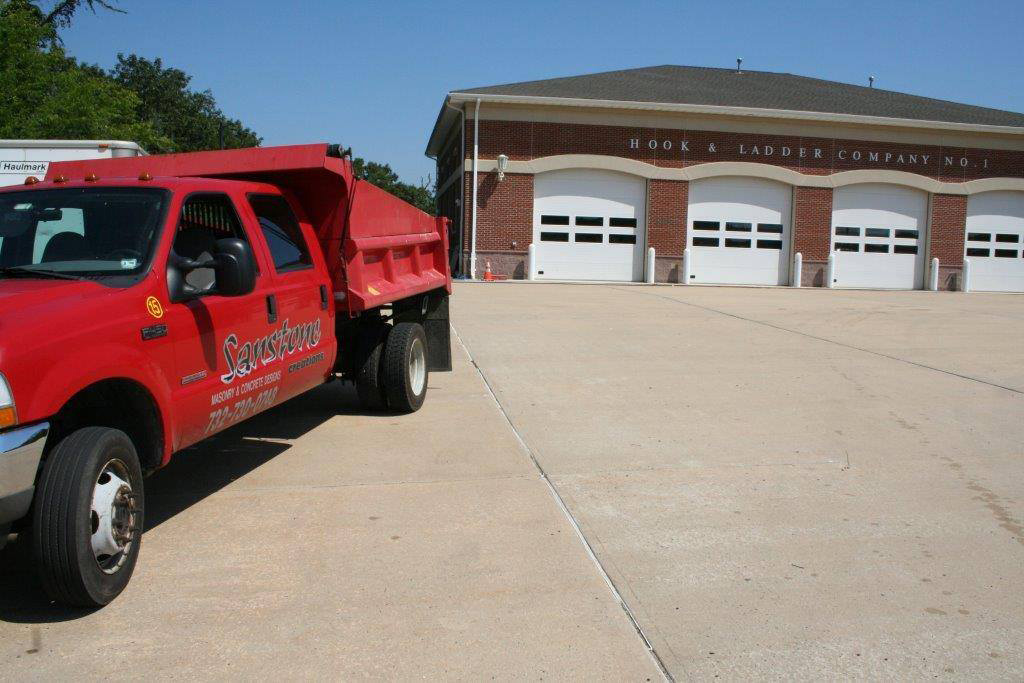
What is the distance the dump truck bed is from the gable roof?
20.7 meters

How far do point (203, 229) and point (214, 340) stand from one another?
31.1 inches

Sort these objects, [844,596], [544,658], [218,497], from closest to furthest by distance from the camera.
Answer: [544,658] → [844,596] → [218,497]

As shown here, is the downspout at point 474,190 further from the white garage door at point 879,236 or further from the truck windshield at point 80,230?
the truck windshield at point 80,230

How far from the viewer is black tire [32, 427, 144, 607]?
3576 mm

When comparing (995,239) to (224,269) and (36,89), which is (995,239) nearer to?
(36,89)

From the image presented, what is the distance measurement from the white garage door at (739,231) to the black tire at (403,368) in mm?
22083

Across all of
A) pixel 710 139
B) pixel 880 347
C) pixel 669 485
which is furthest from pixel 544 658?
pixel 710 139

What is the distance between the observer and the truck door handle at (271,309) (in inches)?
214

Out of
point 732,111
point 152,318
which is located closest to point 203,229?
point 152,318

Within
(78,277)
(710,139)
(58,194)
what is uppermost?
(710,139)

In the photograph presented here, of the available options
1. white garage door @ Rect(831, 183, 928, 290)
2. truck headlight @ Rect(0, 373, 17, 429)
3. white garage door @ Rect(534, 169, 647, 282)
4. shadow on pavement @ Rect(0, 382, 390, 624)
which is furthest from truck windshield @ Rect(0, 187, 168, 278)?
white garage door @ Rect(831, 183, 928, 290)

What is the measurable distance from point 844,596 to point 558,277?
24276 millimetres

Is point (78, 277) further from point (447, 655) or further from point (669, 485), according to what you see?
point (669, 485)

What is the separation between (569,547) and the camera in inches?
184
